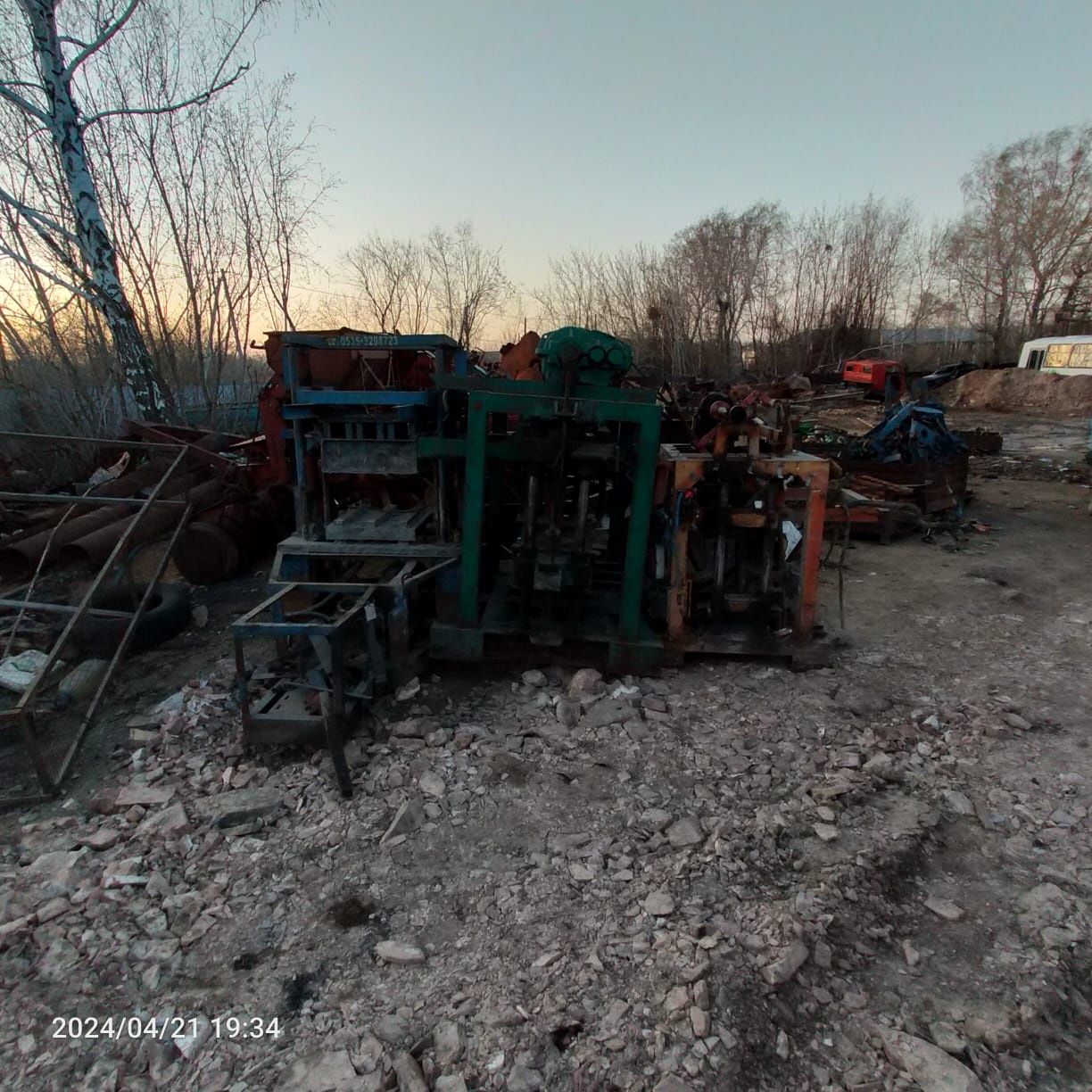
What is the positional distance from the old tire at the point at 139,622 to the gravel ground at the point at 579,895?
0.79 metres

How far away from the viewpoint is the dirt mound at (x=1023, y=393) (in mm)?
18594

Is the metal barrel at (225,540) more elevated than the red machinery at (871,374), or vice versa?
the red machinery at (871,374)

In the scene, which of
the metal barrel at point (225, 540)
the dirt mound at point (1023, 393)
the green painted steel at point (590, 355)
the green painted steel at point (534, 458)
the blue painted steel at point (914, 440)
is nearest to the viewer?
the green painted steel at point (534, 458)

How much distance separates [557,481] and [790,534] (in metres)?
1.90

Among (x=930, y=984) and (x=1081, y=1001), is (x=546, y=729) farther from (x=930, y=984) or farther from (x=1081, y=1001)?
(x=1081, y=1001)

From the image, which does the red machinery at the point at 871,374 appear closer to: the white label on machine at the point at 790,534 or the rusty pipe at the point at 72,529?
the white label on machine at the point at 790,534

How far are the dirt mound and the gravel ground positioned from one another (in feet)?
65.3

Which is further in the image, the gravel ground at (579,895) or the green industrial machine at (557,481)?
the green industrial machine at (557,481)

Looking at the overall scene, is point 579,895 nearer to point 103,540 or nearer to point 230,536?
point 230,536

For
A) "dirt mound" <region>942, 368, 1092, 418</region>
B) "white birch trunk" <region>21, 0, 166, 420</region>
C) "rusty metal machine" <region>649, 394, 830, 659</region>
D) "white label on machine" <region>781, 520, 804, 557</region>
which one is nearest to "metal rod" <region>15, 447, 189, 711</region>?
"rusty metal machine" <region>649, 394, 830, 659</region>

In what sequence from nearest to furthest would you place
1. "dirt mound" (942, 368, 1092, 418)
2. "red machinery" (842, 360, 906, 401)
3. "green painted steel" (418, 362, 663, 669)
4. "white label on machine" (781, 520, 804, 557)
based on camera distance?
"green painted steel" (418, 362, 663, 669)
"white label on machine" (781, 520, 804, 557)
"red machinery" (842, 360, 906, 401)
"dirt mound" (942, 368, 1092, 418)

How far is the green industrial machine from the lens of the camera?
11.9ft

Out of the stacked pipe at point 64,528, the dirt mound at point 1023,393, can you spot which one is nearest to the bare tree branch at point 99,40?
the stacked pipe at point 64,528
